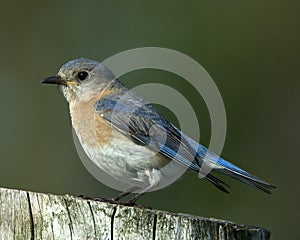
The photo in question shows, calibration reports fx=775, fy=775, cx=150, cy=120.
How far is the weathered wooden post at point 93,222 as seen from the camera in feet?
17.2

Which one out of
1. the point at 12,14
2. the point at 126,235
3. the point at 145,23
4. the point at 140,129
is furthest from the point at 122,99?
the point at 12,14

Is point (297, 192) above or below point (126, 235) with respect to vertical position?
above

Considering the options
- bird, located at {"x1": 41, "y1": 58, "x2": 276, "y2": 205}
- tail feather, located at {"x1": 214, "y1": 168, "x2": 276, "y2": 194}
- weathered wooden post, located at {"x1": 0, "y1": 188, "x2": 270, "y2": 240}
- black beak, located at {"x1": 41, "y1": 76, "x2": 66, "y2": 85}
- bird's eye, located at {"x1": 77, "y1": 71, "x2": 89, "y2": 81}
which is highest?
bird's eye, located at {"x1": 77, "y1": 71, "x2": 89, "y2": 81}

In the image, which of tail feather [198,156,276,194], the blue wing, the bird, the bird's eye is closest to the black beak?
the bird

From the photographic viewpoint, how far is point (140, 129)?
7973 mm

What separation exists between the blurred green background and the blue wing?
2.99 metres

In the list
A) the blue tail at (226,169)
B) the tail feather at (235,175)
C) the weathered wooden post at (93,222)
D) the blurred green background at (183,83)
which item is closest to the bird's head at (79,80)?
the blue tail at (226,169)

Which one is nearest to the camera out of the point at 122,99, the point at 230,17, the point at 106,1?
the point at 122,99

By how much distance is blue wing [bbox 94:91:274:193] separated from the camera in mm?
7711

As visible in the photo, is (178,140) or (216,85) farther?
→ (216,85)

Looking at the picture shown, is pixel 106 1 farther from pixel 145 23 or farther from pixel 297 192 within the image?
pixel 297 192

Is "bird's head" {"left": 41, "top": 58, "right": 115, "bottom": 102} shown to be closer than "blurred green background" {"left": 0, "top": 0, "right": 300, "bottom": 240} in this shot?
Yes

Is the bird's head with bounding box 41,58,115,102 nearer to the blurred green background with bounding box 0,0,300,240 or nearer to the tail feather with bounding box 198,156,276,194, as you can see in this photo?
the tail feather with bounding box 198,156,276,194

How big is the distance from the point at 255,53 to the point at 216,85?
1511 mm
